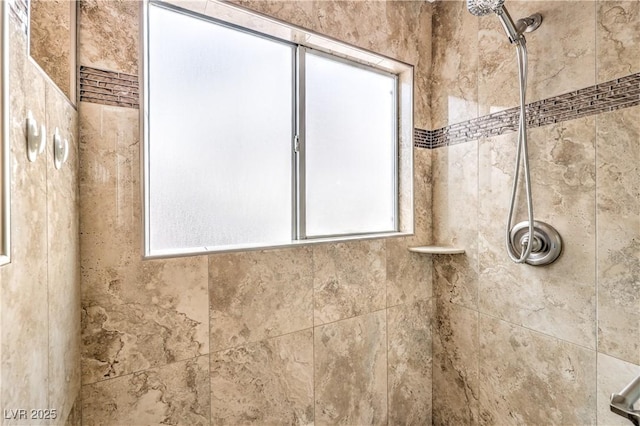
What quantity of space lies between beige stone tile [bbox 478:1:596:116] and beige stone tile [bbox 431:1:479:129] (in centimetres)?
5

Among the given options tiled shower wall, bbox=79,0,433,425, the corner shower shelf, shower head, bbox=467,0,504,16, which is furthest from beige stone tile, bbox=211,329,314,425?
shower head, bbox=467,0,504,16

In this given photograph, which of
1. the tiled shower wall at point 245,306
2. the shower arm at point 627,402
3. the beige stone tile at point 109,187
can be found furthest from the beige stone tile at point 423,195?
the beige stone tile at point 109,187

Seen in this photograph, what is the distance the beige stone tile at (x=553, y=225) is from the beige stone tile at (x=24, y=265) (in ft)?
5.30

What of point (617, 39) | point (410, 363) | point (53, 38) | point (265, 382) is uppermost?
point (617, 39)

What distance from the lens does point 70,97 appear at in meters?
0.89

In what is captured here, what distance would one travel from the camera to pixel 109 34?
Answer: 0.97 metres

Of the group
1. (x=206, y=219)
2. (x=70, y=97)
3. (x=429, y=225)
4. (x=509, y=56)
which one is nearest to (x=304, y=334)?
(x=206, y=219)

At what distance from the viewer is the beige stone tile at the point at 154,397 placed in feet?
3.18

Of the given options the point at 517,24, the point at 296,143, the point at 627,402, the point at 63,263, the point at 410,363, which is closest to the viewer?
the point at 627,402

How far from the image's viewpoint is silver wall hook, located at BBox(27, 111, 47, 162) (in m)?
0.60

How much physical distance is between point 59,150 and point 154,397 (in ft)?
2.71

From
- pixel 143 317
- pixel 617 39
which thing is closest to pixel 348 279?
pixel 143 317

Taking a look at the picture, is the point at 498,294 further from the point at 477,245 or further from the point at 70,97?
the point at 70,97

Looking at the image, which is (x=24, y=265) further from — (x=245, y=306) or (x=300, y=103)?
(x=300, y=103)
